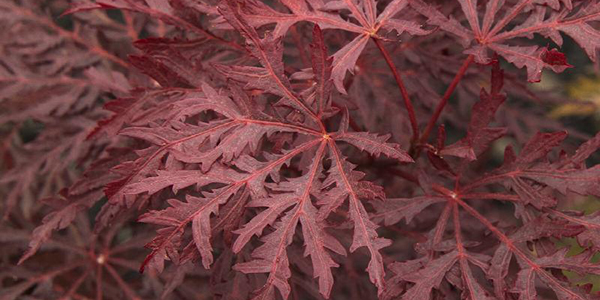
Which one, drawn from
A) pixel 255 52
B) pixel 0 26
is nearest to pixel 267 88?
pixel 255 52

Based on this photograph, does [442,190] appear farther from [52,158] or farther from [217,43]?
[52,158]

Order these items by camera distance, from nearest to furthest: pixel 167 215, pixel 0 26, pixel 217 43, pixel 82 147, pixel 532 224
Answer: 1. pixel 167 215
2. pixel 532 224
3. pixel 217 43
4. pixel 82 147
5. pixel 0 26

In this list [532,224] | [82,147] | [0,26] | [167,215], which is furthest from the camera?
[0,26]

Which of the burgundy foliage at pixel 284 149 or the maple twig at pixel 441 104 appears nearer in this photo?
the burgundy foliage at pixel 284 149

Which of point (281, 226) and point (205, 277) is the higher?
point (281, 226)

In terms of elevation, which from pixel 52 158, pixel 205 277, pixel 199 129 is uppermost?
pixel 199 129

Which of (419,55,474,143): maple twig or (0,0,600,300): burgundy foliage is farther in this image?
(419,55,474,143): maple twig

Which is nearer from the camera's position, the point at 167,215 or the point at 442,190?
the point at 167,215
